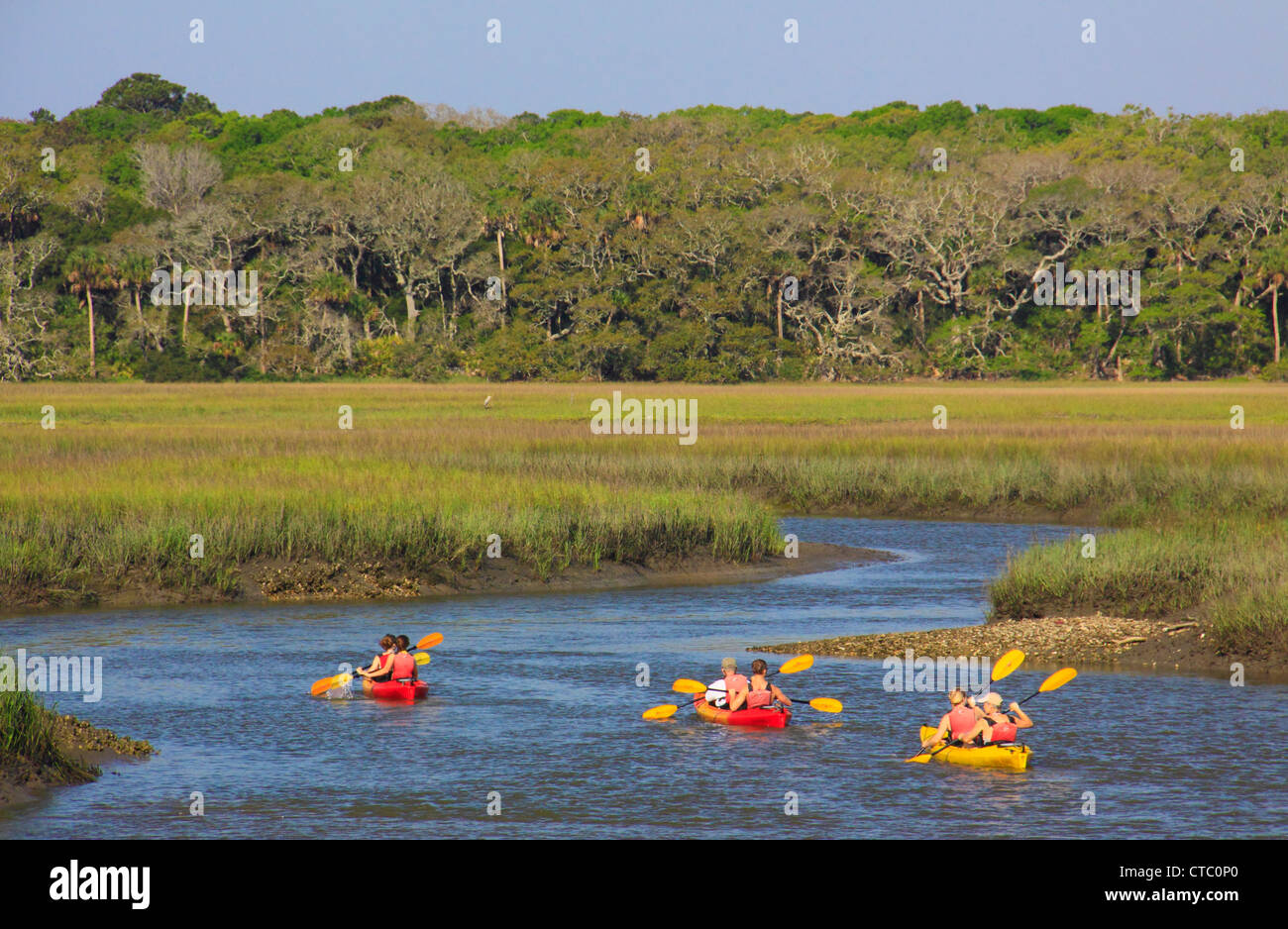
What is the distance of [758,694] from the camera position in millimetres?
19141

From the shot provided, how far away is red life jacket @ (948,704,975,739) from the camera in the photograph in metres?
17.2

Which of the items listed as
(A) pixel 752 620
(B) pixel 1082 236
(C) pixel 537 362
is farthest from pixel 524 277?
(A) pixel 752 620

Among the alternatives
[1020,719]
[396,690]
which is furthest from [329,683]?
[1020,719]

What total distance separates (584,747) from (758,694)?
7.88 ft

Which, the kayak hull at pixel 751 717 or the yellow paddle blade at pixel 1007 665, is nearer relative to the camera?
the kayak hull at pixel 751 717

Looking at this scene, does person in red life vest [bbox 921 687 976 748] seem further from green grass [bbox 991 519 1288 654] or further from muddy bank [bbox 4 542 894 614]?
muddy bank [bbox 4 542 894 614]

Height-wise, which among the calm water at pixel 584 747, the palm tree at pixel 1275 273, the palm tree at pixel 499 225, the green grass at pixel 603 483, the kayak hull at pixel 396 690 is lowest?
the calm water at pixel 584 747

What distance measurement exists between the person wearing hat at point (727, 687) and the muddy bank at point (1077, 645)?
433cm

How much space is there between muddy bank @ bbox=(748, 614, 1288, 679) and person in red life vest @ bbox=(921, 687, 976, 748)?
215 inches

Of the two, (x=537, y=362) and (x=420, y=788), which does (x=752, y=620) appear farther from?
(x=537, y=362)

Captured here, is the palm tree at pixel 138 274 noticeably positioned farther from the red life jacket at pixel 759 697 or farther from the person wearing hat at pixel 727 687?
the red life jacket at pixel 759 697

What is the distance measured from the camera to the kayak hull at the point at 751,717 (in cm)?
1911

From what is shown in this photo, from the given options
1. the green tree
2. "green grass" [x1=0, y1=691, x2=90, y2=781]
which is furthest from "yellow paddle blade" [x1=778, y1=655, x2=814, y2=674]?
the green tree

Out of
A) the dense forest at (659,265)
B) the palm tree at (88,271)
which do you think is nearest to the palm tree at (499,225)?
the dense forest at (659,265)
